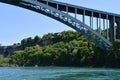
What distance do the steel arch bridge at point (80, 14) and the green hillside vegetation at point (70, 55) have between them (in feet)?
12.3

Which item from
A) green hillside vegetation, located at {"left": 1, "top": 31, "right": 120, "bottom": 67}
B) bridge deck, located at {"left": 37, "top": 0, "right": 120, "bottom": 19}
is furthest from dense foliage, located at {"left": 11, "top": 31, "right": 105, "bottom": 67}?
bridge deck, located at {"left": 37, "top": 0, "right": 120, "bottom": 19}

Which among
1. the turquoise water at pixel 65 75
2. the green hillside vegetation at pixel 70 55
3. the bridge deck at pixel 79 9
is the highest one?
the bridge deck at pixel 79 9

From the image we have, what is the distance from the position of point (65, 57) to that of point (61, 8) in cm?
3967

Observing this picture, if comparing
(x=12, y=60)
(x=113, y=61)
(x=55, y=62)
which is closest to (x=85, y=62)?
(x=113, y=61)

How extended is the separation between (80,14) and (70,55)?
3208 centimetres

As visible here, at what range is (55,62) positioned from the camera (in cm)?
11881

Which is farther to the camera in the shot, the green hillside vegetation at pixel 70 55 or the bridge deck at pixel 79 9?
the green hillside vegetation at pixel 70 55

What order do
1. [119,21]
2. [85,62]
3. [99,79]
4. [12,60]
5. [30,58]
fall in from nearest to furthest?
[99,79], [119,21], [85,62], [30,58], [12,60]

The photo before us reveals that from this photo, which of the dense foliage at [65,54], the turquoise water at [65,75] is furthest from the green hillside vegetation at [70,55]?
the turquoise water at [65,75]

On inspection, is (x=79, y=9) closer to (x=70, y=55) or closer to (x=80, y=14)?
(x=80, y=14)

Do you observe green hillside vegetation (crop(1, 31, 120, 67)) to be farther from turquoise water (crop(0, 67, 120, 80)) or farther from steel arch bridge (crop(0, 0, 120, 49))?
turquoise water (crop(0, 67, 120, 80))

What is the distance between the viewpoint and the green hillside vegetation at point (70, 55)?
88000 millimetres

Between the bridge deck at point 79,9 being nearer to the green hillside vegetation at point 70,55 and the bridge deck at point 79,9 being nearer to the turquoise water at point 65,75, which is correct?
the green hillside vegetation at point 70,55

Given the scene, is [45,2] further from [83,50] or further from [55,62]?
[55,62]
